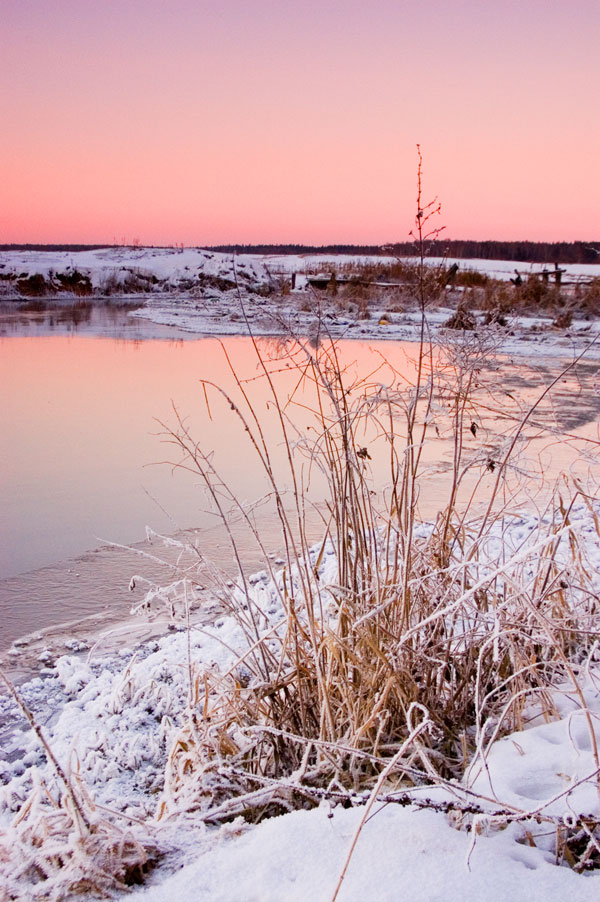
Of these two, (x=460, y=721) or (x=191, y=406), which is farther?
(x=191, y=406)

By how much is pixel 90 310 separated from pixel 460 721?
84.1ft

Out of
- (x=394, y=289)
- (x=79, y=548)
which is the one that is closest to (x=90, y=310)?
(x=394, y=289)

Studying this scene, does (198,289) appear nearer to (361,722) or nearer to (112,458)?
(112,458)

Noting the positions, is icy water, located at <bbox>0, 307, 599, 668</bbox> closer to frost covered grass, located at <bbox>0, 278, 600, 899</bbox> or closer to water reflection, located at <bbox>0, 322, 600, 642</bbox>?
water reflection, located at <bbox>0, 322, 600, 642</bbox>

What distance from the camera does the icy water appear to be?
436 centimetres

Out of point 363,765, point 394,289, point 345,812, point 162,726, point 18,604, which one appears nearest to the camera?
point 345,812

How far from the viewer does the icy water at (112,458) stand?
4363 mm

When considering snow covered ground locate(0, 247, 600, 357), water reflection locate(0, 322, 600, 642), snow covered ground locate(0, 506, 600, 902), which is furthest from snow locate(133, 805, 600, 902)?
snow covered ground locate(0, 247, 600, 357)

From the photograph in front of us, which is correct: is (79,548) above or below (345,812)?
below

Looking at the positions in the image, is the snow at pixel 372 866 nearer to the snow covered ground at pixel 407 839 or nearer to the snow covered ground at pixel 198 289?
the snow covered ground at pixel 407 839

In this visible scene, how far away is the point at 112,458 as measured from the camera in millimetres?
7191

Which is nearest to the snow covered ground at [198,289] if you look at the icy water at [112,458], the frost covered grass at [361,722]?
the icy water at [112,458]

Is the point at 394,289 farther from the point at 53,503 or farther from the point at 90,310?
the point at 53,503

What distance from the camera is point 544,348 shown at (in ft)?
51.9
